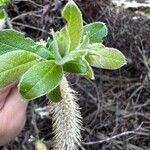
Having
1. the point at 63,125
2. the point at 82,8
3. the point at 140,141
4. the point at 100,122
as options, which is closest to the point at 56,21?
the point at 82,8

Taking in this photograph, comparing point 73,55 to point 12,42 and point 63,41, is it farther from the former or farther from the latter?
point 12,42

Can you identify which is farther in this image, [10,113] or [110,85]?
[110,85]

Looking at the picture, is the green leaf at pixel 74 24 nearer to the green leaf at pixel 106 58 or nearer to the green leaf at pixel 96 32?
the green leaf at pixel 106 58

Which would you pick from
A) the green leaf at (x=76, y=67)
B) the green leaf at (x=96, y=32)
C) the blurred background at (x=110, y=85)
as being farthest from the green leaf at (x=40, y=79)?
the blurred background at (x=110, y=85)

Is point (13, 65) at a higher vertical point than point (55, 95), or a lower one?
higher

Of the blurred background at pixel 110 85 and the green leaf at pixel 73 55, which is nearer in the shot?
the green leaf at pixel 73 55

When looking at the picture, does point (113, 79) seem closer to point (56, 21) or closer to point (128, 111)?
point (128, 111)

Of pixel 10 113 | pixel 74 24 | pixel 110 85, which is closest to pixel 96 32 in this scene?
pixel 74 24
